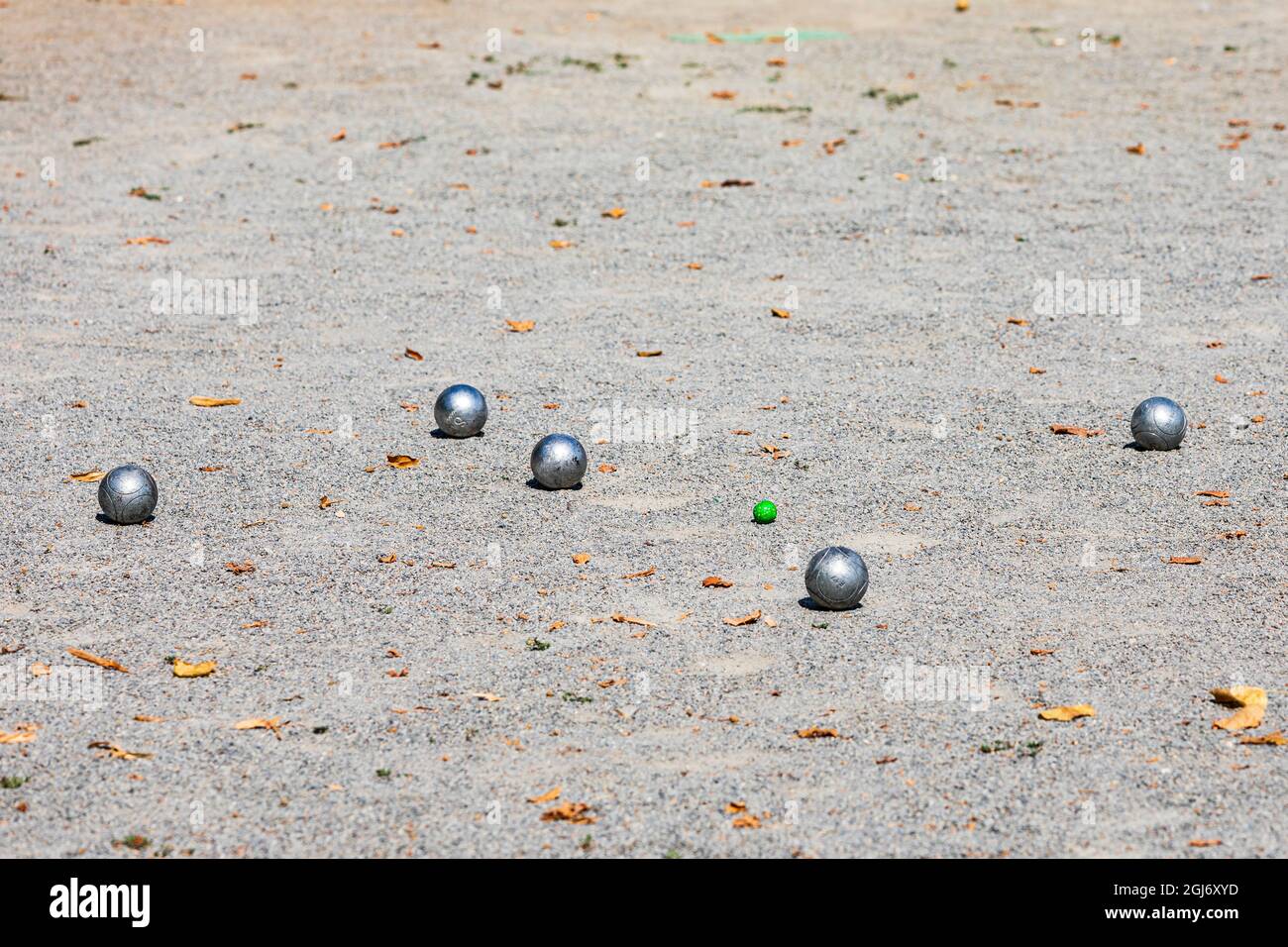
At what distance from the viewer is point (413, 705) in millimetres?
6219

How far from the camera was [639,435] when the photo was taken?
9562 millimetres

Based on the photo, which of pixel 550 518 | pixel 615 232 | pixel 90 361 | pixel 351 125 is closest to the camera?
pixel 550 518

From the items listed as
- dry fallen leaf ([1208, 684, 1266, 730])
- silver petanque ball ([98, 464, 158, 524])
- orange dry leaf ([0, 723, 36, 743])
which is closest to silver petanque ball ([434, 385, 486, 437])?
silver petanque ball ([98, 464, 158, 524])

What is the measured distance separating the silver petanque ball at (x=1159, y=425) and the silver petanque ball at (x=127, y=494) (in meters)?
6.11

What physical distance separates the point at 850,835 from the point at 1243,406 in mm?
6057

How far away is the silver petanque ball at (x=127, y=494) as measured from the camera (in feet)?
26.5

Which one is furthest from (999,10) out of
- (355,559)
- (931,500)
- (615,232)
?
(355,559)

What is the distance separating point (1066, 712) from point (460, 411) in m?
4.64

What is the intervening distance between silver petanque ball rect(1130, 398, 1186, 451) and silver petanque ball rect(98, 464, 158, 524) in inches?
241

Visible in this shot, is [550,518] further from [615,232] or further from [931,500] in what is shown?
[615,232]

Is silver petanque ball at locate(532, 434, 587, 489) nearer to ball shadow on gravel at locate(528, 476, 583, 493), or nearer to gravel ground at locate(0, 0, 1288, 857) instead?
ball shadow on gravel at locate(528, 476, 583, 493)

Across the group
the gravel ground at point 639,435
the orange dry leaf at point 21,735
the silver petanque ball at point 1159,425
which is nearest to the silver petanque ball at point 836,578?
the gravel ground at point 639,435

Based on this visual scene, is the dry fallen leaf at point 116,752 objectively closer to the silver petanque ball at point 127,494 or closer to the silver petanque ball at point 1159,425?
the silver petanque ball at point 127,494

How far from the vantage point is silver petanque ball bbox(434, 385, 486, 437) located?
9336mm
